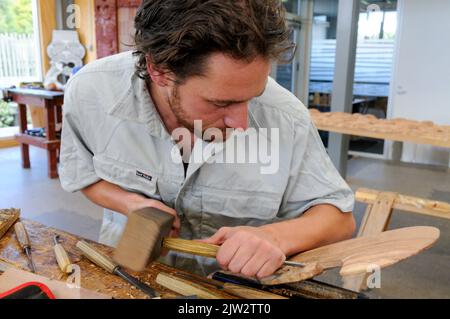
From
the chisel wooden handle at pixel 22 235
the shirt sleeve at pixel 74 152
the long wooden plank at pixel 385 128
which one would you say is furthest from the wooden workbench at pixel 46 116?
the chisel wooden handle at pixel 22 235

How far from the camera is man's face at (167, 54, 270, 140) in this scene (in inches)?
27.7

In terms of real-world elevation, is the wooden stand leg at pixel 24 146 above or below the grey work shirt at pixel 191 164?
below

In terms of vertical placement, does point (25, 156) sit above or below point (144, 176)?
below

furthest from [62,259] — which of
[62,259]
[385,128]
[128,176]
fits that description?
[385,128]

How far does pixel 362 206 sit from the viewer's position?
3.09 metres

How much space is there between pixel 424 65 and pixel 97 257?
4162 millimetres

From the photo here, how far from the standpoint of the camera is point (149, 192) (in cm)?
96

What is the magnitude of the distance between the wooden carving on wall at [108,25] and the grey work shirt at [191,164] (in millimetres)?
3748

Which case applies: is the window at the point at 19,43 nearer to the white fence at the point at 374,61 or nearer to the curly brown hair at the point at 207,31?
the white fence at the point at 374,61

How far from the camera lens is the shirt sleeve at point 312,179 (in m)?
0.88

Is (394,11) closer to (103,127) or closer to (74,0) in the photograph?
(74,0)

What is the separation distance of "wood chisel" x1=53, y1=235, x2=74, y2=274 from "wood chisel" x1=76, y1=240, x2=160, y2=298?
1.4 inches

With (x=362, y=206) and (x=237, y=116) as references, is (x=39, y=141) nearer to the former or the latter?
(x=362, y=206)
